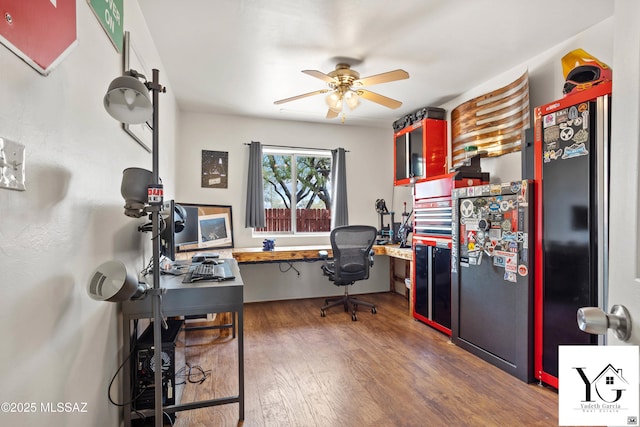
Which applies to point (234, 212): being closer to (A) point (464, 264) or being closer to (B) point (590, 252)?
(A) point (464, 264)

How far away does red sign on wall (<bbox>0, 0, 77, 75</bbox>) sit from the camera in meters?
0.76

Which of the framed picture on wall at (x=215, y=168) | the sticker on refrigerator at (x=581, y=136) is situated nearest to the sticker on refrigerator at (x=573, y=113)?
the sticker on refrigerator at (x=581, y=136)

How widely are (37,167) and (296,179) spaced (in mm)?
3835

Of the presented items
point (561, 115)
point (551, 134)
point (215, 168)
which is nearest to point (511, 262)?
point (551, 134)

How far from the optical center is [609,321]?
65cm

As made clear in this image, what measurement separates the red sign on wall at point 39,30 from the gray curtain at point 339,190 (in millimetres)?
3687

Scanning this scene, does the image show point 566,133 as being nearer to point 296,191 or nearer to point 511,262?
point 511,262

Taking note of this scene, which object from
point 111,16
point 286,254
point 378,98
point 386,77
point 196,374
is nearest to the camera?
point 111,16

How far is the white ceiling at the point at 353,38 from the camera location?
2.08 m

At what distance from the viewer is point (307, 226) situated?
4.70 meters

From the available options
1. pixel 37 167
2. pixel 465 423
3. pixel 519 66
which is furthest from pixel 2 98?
pixel 519 66

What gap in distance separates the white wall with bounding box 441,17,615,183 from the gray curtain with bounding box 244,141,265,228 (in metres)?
2.73

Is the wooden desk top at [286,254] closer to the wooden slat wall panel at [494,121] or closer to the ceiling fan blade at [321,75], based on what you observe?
the wooden slat wall panel at [494,121]

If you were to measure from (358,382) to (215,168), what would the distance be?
127 inches
